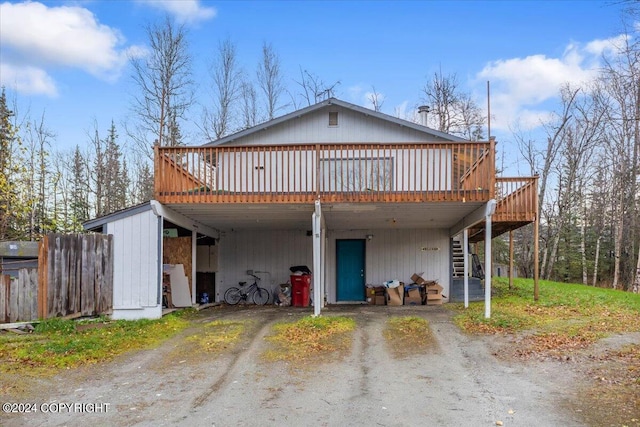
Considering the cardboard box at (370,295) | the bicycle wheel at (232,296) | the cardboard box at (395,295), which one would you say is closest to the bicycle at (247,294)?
the bicycle wheel at (232,296)

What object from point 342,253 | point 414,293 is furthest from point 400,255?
point 342,253

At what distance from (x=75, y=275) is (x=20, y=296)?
1.04 m

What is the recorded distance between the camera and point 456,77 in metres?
28.4

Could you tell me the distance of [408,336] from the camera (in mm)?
8305

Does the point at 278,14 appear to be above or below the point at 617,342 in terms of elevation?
above

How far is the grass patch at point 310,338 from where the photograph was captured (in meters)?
7.11

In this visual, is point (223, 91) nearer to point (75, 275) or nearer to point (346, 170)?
point (346, 170)

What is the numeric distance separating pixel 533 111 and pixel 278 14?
18.6 m

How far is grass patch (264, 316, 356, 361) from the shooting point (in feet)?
23.3

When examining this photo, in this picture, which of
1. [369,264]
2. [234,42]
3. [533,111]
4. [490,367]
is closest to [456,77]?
[533,111]

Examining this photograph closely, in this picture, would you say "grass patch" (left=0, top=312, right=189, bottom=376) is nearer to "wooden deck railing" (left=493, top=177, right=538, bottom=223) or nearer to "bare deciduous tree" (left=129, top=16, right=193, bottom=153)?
"wooden deck railing" (left=493, top=177, right=538, bottom=223)

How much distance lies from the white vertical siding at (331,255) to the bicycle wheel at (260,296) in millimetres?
237

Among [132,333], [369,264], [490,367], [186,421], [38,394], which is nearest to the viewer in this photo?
[186,421]

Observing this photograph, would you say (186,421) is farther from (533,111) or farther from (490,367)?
(533,111)
